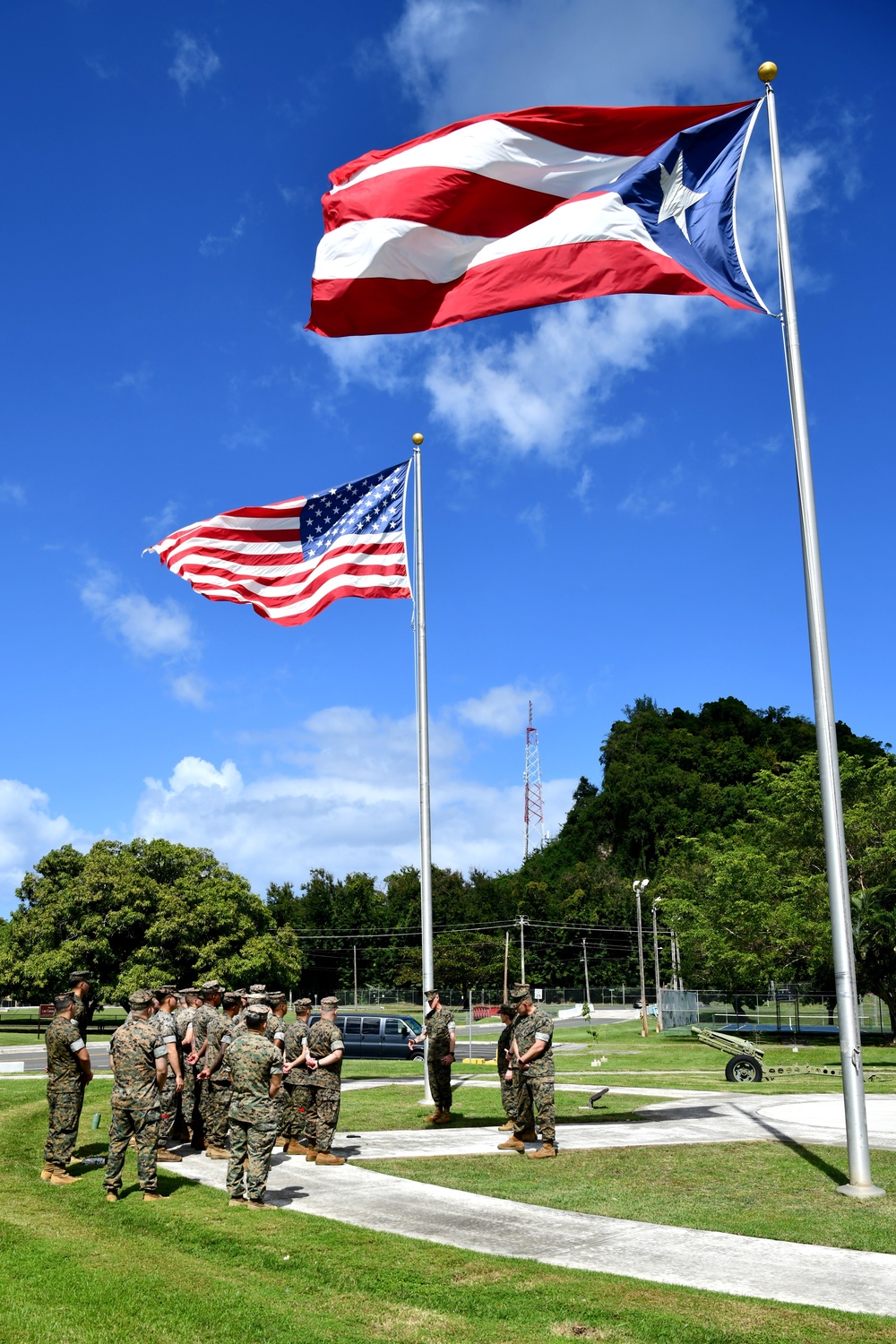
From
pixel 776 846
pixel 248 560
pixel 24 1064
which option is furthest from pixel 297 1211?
pixel 776 846

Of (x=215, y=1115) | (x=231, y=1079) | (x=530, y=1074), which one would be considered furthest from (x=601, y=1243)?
(x=215, y=1115)

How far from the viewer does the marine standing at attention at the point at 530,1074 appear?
1228cm

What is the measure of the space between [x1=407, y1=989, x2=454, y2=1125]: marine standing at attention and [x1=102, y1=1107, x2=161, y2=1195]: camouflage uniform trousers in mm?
5295

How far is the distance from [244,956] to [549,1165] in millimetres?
43408

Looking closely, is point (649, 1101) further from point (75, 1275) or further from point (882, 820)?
point (882, 820)

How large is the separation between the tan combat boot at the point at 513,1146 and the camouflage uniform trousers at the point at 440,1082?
2.10m

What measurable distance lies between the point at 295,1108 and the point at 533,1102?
9.12ft

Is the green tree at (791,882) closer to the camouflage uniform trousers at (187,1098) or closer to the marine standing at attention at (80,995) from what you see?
the camouflage uniform trousers at (187,1098)

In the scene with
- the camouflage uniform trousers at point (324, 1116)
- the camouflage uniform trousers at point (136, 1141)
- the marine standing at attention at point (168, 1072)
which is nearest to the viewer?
the camouflage uniform trousers at point (136, 1141)

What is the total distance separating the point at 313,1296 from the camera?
22.9ft

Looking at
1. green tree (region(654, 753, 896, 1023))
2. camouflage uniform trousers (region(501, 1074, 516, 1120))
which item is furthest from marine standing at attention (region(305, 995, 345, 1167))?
green tree (region(654, 753, 896, 1023))

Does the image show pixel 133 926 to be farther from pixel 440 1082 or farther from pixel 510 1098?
pixel 510 1098

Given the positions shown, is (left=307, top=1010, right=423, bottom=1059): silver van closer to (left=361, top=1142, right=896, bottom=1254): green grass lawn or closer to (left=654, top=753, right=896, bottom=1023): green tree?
(left=654, top=753, right=896, bottom=1023): green tree

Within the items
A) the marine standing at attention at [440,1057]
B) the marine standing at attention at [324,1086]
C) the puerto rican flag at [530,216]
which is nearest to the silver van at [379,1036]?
the marine standing at attention at [440,1057]
